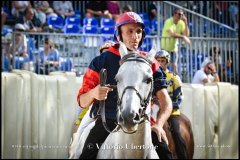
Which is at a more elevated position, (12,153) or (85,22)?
(85,22)

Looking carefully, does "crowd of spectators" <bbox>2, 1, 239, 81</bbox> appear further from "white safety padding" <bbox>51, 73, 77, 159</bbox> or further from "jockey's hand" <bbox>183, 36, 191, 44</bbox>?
"white safety padding" <bbox>51, 73, 77, 159</bbox>

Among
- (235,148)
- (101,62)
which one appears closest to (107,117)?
(101,62)

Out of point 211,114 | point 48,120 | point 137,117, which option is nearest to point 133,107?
point 137,117

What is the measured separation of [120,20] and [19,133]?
5.55m

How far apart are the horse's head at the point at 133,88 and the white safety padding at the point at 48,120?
5.77m

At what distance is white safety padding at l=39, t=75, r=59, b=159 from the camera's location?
356 inches

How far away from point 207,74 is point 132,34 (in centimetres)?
766

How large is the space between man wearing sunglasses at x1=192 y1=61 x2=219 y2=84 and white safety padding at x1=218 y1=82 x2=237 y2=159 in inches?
6.9

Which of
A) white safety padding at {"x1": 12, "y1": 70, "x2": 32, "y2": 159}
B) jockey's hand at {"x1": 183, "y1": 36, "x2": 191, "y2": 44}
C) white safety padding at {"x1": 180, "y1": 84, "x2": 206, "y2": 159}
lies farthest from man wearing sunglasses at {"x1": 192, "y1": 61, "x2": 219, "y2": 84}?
white safety padding at {"x1": 12, "y1": 70, "x2": 32, "y2": 159}

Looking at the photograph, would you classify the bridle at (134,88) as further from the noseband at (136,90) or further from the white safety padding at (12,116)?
the white safety padding at (12,116)

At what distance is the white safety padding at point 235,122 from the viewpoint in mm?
10609

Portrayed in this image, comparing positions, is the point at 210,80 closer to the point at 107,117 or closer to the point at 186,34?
the point at 186,34

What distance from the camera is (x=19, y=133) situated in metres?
8.83

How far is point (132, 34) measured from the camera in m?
3.55
